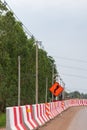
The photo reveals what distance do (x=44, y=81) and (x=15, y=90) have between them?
96.3 ft

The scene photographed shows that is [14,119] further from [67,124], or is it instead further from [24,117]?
[67,124]

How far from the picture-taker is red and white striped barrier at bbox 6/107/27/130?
2006cm

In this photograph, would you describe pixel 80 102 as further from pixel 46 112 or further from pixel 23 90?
pixel 46 112

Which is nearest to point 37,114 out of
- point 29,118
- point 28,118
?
point 29,118

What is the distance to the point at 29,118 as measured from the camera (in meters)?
25.9

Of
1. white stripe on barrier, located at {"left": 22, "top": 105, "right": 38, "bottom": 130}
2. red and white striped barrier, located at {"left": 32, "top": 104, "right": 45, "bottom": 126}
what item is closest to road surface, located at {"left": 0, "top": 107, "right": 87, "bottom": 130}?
red and white striped barrier, located at {"left": 32, "top": 104, "right": 45, "bottom": 126}

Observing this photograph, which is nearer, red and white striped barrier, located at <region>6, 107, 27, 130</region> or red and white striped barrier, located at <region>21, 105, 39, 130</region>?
red and white striped barrier, located at <region>6, 107, 27, 130</region>

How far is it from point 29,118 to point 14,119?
16.0 feet

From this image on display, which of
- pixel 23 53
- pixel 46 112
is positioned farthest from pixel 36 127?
pixel 23 53

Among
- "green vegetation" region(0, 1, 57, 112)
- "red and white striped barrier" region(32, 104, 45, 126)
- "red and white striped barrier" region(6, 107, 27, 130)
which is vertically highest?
"green vegetation" region(0, 1, 57, 112)

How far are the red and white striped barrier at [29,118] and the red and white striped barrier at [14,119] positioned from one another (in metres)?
1.00

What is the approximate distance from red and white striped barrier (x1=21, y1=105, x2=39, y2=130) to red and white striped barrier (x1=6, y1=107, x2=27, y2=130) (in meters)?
1.00

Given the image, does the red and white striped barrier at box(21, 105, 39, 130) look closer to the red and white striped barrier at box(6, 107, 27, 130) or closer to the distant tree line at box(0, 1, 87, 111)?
the red and white striped barrier at box(6, 107, 27, 130)

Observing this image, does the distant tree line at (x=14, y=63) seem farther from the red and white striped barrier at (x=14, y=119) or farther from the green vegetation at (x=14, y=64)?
the red and white striped barrier at (x=14, y=119)
